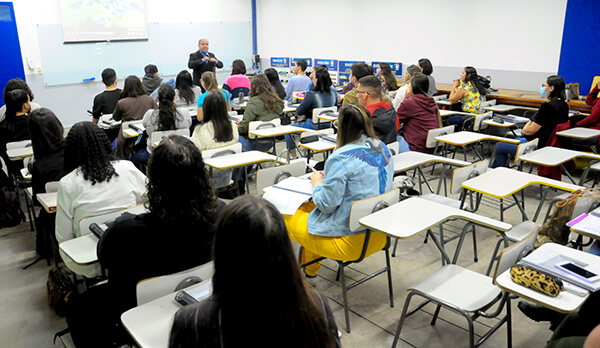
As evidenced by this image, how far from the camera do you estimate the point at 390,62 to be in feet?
29.6

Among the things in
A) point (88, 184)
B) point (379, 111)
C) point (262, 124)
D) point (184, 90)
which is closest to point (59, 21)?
point (184, 90)

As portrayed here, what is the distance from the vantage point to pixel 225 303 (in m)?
1.01

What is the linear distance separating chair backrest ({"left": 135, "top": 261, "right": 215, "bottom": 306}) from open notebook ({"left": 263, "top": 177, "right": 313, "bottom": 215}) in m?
0.85

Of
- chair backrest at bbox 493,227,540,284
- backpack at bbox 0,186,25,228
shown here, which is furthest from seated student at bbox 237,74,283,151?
chair backrest at bbox 493,227,540,284

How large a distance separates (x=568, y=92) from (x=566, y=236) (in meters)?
4.38

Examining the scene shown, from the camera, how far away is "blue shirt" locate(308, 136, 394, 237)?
2.53 meters

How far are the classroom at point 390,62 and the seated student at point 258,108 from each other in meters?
0.47

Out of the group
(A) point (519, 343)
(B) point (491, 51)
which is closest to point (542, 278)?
(A) point (519, 343)

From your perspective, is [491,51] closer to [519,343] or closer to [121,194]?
[519,343]

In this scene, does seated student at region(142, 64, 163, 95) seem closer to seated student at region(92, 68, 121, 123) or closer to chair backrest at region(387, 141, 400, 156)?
seated student at region(92, 68, 121, 123)

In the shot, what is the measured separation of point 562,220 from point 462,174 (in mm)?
720

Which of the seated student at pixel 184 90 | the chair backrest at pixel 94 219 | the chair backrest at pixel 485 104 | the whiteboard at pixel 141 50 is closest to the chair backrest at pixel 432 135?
the chair backrest at pixel 485 104

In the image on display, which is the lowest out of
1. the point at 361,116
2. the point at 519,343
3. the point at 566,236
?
the point at 519,343

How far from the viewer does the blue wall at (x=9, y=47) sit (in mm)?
7695
